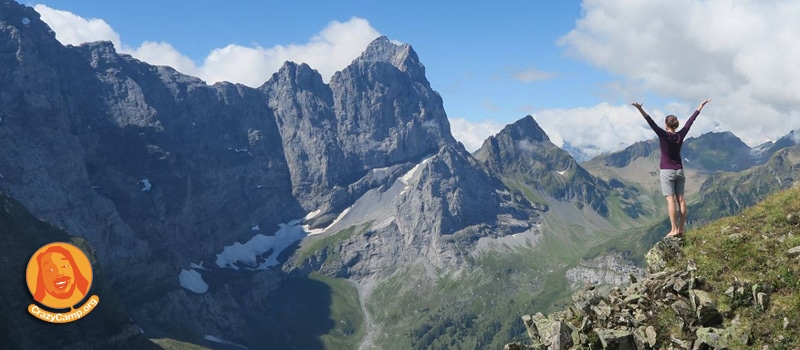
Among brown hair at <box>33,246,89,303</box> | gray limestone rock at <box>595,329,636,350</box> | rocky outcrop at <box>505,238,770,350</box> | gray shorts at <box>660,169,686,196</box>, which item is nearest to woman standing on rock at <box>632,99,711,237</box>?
gray shorts at <box>660,169,686,196</box>

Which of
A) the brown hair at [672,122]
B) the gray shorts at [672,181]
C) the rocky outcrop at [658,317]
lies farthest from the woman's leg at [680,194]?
the brown hair at [672,122]

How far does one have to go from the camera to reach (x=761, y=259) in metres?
20.6

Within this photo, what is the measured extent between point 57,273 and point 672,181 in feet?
158

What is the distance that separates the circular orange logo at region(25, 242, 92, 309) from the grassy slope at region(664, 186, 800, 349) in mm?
45852

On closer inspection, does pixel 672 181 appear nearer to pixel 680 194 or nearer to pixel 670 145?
pixel 680 194

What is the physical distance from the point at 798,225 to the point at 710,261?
4541 millimetres

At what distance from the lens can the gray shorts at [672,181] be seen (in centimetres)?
2409

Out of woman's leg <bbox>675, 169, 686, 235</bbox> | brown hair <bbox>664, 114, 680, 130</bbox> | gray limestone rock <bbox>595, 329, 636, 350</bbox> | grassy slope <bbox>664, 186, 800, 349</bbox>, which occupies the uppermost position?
brown hair <bbox>664, 114, 680, 130</bbox>

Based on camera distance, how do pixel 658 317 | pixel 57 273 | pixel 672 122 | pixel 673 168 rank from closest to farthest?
pixel 658 317, pixel 673 168, pixel 672 122, pixel 57 273

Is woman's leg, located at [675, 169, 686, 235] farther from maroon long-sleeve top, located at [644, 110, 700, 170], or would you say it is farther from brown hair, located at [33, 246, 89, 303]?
brown hair, located at [33, 246, 89, 303]

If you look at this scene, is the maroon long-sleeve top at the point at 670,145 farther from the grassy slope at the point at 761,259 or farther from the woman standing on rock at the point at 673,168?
the grassy slope at the point at 761,259

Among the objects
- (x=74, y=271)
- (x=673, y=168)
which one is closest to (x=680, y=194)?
(x=673, y=168)

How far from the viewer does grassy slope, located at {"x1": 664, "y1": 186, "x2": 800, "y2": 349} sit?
57.6 feet

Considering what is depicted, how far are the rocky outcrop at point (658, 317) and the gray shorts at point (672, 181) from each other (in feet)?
10.0
